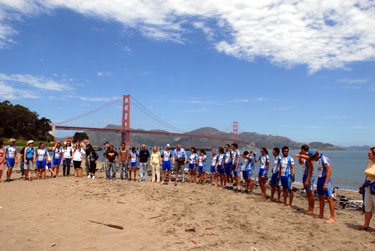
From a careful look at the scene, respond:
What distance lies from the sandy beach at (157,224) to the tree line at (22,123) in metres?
58.8

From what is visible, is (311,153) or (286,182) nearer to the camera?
(311,153)

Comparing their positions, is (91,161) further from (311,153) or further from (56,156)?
(311,153)

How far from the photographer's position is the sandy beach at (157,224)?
4.69 metres

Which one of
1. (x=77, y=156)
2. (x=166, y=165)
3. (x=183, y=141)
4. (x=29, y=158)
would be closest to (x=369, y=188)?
(x=166, y=165)

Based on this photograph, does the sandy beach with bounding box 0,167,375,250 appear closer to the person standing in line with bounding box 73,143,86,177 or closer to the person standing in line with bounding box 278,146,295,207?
the person standing in line with bounding box 278,146,295,207

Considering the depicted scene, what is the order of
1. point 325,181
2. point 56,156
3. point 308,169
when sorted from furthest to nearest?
point 56,156, point 308,169, point 325,181

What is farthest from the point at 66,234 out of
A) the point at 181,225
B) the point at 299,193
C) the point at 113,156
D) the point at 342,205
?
the point at 299,193

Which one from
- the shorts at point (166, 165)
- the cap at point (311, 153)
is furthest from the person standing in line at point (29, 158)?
the cap at point (311, 153)

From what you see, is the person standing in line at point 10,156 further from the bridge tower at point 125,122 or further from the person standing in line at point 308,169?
the bridge tower at point 125,122

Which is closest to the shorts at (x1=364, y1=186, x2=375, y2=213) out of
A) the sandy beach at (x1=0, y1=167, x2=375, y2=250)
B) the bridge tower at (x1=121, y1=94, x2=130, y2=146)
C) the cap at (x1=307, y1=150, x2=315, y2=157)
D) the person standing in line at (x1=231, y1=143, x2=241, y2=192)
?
the sandy beach at (x1=0, y1=167, x2=375, y2=250)

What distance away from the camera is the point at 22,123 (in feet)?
212

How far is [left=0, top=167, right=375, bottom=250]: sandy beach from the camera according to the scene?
469 cm

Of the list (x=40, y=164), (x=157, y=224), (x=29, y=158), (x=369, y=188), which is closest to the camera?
(x=157, y=224)

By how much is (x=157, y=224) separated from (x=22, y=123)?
67990mm
